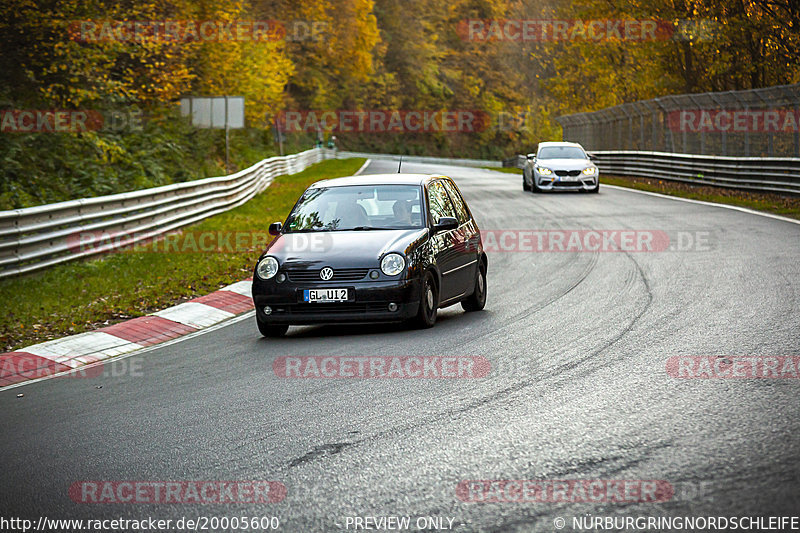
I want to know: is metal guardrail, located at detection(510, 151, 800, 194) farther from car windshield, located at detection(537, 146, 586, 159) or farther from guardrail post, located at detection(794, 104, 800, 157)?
car windshield, located at detection(537, 146, 586, 159)

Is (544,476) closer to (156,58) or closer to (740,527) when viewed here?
(740,527)

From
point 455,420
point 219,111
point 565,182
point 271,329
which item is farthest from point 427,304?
point 219,111

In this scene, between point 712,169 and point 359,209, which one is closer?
point 359,209

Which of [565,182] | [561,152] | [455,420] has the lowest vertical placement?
[455,420]

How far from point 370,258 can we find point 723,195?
18.9m

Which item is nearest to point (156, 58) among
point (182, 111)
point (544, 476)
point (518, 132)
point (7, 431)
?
point (182, 111)

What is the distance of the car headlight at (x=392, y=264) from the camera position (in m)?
9.59

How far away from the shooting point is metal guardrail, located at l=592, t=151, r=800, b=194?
77.7 feet

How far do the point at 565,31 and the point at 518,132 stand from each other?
5559 centimetres

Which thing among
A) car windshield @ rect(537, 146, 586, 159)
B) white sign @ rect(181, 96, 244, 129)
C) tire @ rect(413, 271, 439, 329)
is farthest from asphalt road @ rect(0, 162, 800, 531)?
car windshield @ rect(537, 146, 586, 159)

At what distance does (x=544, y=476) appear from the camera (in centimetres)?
490

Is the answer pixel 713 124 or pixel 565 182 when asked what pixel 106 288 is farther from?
pixel 713 124

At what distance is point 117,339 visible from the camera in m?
10.3

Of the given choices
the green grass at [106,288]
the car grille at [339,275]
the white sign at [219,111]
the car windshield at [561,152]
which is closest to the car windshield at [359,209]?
the car grille at [339,275]
